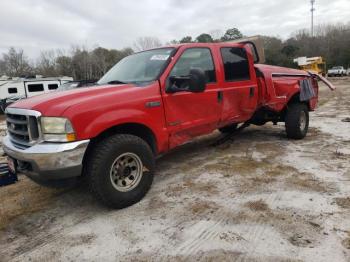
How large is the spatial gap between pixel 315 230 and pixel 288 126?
3.75 m

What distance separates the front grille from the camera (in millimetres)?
3205

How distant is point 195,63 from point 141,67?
31.0 inches

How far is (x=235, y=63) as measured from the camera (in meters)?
5.16

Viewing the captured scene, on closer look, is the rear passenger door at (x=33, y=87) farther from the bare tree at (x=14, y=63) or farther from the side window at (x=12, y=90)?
the bare tree at (x=14, y=63)

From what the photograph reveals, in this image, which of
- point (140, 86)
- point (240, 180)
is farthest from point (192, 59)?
point (240, 180)

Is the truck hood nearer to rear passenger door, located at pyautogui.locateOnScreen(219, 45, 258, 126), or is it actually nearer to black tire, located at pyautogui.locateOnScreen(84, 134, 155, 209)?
black tire, located at pyautogui.locateOnScreen(84, 134, 155, 209)

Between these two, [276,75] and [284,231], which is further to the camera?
[276,75]

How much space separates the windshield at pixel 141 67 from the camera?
4.14 m

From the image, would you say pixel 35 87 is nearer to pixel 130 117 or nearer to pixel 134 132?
pixel 134 132

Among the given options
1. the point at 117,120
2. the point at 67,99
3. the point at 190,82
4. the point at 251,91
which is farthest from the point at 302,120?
the point at 67,99

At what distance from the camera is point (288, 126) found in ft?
20.8

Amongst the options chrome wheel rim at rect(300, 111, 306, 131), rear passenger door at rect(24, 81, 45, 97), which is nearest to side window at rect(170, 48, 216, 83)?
chrome wheel rim at rect(300, 111, 306, 131)

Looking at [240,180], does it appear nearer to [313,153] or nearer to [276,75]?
[313,153]

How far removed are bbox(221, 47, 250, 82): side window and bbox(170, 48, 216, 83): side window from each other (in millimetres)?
323
